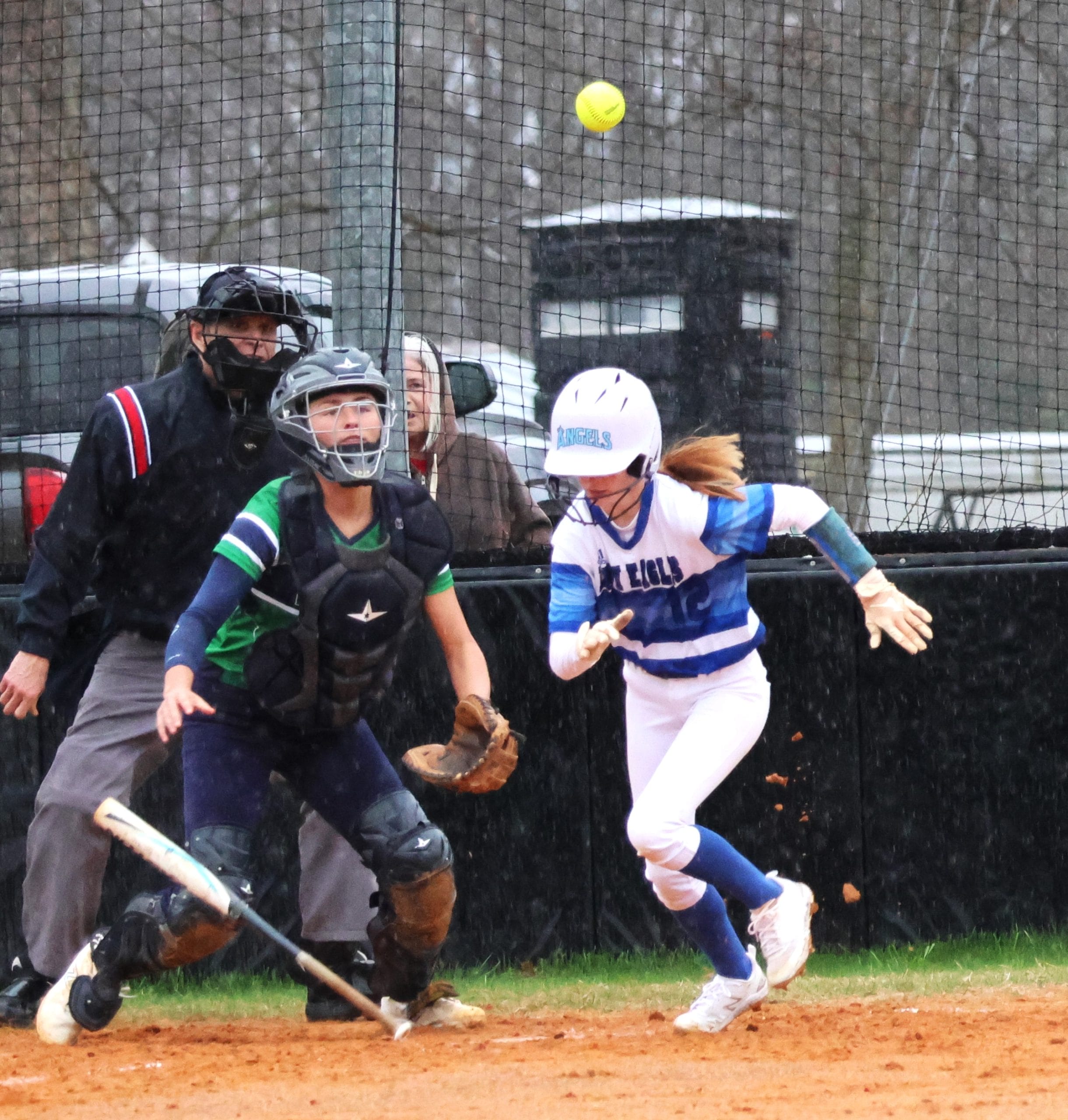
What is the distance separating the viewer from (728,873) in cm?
498

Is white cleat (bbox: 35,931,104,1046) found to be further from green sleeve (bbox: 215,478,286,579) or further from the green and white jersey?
green sleeve (bbox: 215,478,286,579)

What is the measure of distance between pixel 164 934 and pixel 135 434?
1508 millimetres

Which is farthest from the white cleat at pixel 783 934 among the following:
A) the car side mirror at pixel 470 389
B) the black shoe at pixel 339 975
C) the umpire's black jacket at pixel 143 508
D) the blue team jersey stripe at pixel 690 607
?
the car side mirror at pixel 470 389

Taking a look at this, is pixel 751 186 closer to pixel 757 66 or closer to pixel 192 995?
pixel 757 66

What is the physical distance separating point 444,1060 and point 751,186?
39.8 ft

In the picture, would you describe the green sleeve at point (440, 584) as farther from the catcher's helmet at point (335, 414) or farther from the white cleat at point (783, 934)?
the white cleat at point (783, 934)

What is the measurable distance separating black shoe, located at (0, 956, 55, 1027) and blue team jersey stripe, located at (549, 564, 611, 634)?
1915mm

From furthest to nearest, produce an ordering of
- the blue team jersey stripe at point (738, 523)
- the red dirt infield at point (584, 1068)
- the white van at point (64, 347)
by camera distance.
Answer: the white van at point (64, 347) < the blue team jersey stripe at point (738, 523) < the red dirt infield at point (584, 1068)

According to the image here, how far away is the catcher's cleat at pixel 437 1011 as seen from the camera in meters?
5.24

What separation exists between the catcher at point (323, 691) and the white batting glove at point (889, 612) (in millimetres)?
1048

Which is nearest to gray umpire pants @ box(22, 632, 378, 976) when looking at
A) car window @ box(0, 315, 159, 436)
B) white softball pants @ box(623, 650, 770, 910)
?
white softball pants @ box(623, 650, 770, 910)

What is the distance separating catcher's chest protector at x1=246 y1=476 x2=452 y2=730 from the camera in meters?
4.89

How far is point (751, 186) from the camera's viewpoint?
15625mm

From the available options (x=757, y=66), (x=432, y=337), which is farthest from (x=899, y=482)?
(x=757, y=66)
